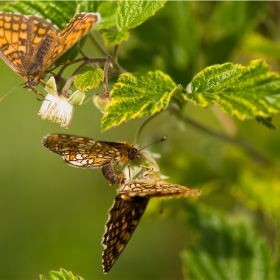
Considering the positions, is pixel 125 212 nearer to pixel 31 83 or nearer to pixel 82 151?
pixel 82 151

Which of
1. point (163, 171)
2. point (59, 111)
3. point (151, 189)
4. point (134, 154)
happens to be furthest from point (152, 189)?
point (163, 171)

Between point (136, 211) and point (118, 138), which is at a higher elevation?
point (136, 211)

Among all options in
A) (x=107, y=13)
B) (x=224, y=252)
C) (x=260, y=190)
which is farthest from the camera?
(x=260, y=190)

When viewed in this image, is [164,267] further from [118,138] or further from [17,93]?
[17,93]

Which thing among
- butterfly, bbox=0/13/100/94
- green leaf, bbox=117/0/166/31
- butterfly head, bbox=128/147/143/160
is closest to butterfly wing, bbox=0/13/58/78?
butterfly, bbox=0/13/100/94

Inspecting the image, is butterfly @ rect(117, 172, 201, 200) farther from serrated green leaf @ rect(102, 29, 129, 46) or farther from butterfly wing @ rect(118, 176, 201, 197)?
serrated green leaf @ rect(102, 29, 129, 46)

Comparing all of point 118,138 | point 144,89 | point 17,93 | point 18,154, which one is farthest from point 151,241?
point 144,89
